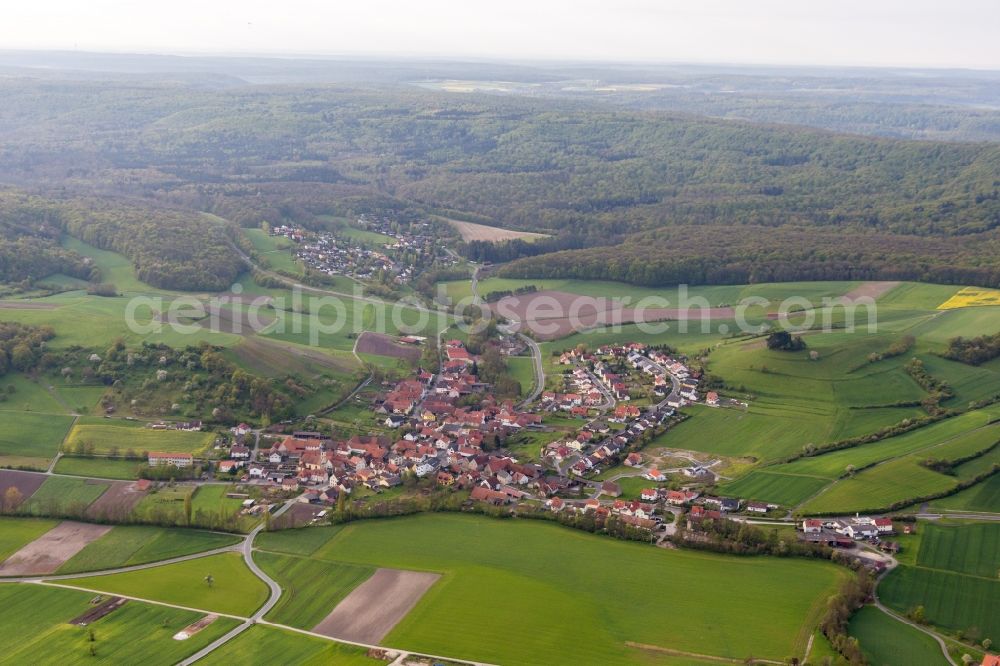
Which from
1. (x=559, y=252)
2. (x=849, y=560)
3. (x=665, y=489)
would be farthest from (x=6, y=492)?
(x=559, y=252)

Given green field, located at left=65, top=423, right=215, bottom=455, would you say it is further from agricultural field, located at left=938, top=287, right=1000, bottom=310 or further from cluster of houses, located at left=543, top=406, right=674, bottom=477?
agricultural field, located at left=938, top=287, right=1000, bottom=310

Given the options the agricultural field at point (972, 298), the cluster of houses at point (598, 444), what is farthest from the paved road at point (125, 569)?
the agricultural field at point (972, 298)

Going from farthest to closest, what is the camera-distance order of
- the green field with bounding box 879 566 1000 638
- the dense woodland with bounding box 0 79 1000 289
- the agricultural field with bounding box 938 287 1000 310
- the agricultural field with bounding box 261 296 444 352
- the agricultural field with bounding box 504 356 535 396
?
the dense woodland with bounding box 0 79 1000 289
the agricultural field with bounding box 938 287 1000 310
the agricultural field with bounding box 261 296 444 352
the agricultural field with bounding box 504 356 535 396
the green field with bounding box 879 566 1000 638

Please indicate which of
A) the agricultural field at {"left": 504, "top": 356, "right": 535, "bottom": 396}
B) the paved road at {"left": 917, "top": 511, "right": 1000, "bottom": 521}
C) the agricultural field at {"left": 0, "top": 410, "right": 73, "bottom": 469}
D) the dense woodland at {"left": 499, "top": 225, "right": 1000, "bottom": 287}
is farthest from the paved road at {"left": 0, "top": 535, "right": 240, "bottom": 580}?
the dense woodland at {"left": 499, "top": 225, "right": 1000, "bottom": 287}

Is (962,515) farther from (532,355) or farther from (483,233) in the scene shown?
(483,233)

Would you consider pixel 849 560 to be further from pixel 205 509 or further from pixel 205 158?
pixel 205 158
